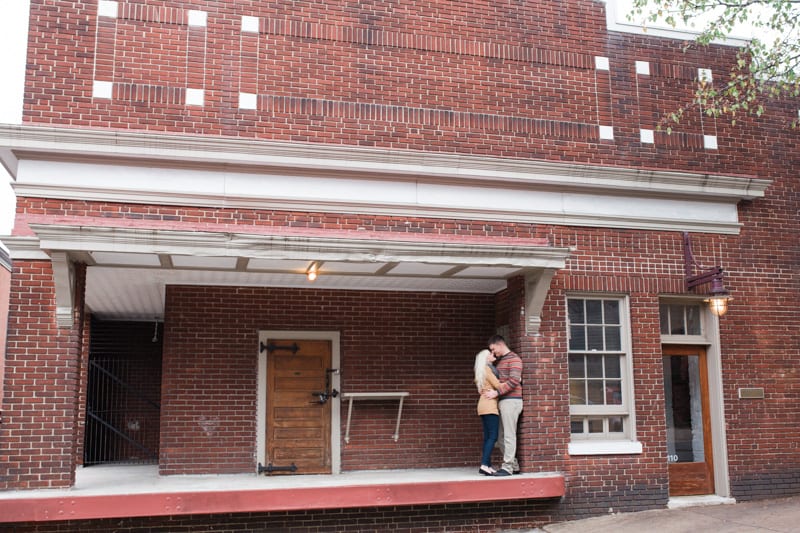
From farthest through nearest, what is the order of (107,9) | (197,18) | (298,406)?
(298,406), (197,18), (107,9)

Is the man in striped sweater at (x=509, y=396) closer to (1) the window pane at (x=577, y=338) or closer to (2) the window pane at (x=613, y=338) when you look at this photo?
(1) the window pane at (x=577, y=338)

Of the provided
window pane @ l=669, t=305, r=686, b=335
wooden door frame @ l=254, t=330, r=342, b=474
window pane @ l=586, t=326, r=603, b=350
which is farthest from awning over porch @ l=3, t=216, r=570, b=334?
window pane @ l=669, t=305, r=686, b=335

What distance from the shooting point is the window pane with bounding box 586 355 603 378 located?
1181 cm

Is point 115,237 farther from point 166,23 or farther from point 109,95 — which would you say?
point 166,23

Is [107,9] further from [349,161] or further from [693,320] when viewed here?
[693,320]

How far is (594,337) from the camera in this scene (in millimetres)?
11922

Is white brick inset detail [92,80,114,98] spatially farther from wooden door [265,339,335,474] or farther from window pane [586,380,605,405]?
window pane [586,380,605,405]

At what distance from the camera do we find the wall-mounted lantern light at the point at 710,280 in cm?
1146

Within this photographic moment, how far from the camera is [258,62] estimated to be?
1120cm

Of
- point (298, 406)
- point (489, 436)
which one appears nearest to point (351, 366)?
point (298, 406)

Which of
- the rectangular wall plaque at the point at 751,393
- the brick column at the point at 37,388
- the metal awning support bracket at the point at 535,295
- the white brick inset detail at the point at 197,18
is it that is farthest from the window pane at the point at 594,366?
the white brick inset detail at the point at 197,18

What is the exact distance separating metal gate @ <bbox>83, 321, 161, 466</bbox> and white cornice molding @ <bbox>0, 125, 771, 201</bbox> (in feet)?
22.0

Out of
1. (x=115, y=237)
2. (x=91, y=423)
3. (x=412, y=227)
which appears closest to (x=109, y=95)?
(x=115, y=237)

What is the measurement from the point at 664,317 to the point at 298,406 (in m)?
5.95
